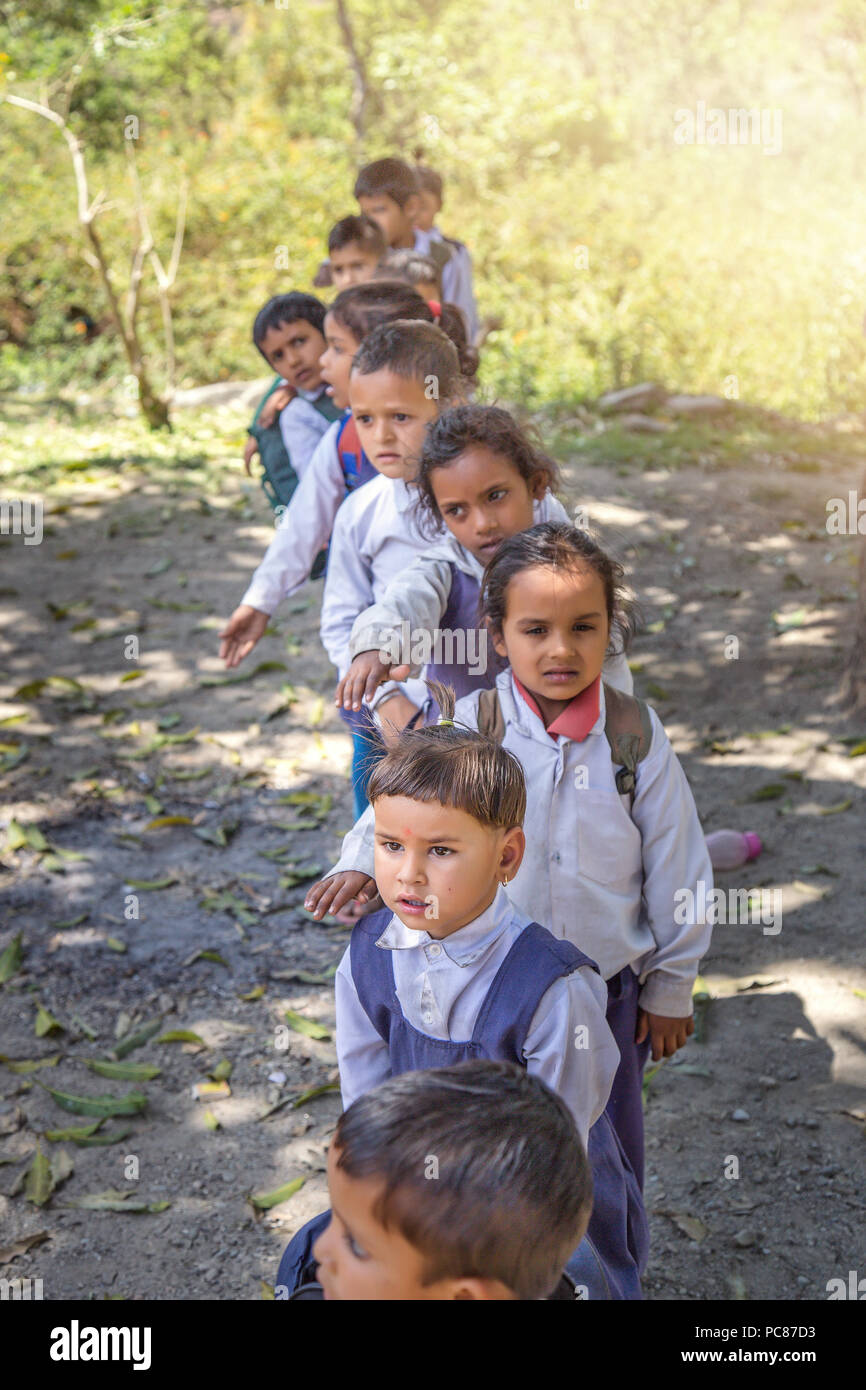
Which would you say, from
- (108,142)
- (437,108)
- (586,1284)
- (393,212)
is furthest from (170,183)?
(586,1284)

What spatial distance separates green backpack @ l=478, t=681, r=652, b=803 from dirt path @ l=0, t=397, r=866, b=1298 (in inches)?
45.5

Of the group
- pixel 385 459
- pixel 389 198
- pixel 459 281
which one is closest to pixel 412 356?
pixel 385 459

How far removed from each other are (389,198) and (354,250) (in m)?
0.86

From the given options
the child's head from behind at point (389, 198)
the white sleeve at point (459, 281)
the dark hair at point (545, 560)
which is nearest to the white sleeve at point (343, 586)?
the dark hair at point (545, 560)

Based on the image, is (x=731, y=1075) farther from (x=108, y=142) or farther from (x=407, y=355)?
(x=108, y=142)

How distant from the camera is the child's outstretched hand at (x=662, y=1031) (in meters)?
2.24

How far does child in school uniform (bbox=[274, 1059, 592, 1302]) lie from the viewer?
3.88ft

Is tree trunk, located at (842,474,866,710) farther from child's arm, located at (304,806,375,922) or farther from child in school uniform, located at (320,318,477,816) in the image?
child's arm, located at (304,806,375,922)

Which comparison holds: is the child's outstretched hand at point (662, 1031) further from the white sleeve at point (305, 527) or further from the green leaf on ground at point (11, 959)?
the green leaf on ground at point (11, 959)

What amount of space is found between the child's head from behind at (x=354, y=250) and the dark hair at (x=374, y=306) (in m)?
1.17

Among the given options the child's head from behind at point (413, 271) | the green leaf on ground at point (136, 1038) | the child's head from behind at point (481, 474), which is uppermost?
the child's head from behind at point (413, 271)

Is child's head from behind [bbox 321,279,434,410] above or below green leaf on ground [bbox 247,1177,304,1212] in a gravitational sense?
above

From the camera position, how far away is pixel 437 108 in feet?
51.3
